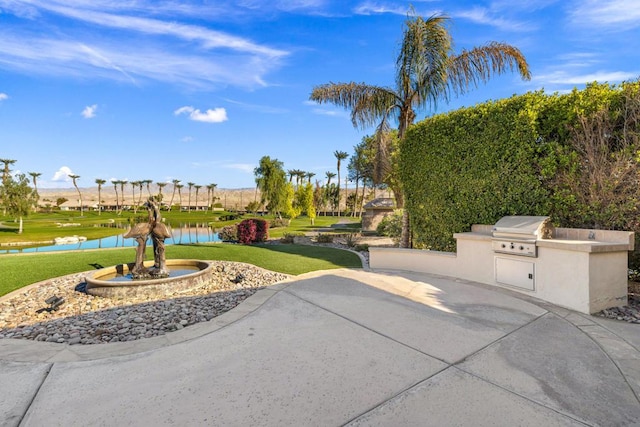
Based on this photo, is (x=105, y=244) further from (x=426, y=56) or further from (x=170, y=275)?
(x=426, y=56)

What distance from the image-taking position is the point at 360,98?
956 centimetres

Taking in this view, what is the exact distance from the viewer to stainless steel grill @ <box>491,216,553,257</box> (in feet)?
16.9

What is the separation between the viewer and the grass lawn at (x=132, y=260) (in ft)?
21.9

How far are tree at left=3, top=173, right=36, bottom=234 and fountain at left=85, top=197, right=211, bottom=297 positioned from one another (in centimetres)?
2754

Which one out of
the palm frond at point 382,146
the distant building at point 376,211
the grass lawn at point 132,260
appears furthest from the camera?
the distant building at point 376,211

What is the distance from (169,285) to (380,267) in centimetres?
507

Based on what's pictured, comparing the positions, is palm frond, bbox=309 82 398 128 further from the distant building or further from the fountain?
the distant building

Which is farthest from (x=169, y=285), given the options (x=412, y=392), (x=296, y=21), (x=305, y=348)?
(x=296, y=21)

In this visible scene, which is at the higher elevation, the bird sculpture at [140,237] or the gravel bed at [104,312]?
the bird sculpture at [140,237]

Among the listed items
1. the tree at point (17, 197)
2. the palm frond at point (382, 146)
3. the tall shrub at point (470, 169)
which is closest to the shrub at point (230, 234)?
the palm frond at point (382, 146)

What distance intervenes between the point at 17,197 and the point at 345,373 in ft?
114

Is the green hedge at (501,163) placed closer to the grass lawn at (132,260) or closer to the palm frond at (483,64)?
the palm frond at (483,64)

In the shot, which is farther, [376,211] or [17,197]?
[17,197]

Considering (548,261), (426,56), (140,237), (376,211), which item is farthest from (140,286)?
(376,211)
